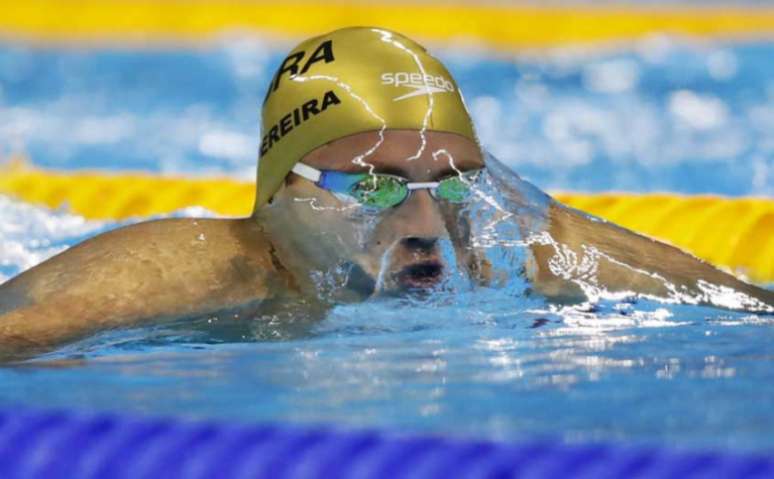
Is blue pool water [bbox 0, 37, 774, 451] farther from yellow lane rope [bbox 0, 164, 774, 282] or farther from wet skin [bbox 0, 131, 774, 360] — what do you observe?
yellow lane rope [bbox 0, 164, 774, 282]

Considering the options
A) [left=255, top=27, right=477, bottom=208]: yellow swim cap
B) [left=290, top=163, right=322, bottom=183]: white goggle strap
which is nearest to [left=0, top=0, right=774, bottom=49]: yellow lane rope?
[left=255, top=27, right=477, bottom=208]: yellow swim cap

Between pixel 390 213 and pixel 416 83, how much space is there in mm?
355

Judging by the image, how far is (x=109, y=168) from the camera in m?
6.01

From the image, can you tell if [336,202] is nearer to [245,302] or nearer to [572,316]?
[245,302]

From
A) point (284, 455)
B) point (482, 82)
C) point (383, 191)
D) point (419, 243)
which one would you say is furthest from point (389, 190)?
point (482, 82)

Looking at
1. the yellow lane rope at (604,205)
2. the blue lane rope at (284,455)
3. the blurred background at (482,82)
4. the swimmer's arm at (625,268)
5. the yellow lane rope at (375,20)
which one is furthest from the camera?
the yellow lane rope at (375,20)

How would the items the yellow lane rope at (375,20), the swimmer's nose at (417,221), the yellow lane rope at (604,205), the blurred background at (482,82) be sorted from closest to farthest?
1. the swimmer's nose at (417,221)
2. the yellow lane rope at (604,205)
3. the blurred background at (482,82)
4. the yellow lane rope at (375,20)

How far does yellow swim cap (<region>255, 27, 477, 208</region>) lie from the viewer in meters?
2.86

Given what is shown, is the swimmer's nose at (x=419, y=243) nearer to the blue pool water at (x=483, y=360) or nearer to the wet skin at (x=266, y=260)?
the wet skin at (x=266, y=260)

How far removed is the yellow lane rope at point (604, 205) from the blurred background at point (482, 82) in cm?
67

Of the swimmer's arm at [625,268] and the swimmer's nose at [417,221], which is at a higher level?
the swimmer's nose at [417,221]

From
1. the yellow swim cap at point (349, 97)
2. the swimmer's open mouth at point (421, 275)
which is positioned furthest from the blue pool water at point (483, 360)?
the yellow swim cap at point (349, 97)

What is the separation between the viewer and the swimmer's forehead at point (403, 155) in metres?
2.74

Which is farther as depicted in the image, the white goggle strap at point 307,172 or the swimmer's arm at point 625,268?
the swimmer's arm at point 625,268
